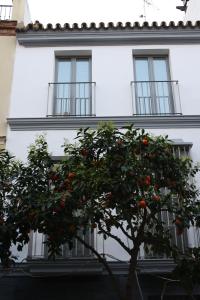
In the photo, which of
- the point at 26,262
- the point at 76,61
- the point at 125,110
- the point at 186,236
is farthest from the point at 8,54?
the point at 186,236

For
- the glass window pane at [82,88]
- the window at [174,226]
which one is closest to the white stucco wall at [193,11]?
the glass window pane at [82,88]

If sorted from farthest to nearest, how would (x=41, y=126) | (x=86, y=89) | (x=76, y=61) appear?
(x=76, y=61)
(x=86, y=89)
(x=41, y=126)

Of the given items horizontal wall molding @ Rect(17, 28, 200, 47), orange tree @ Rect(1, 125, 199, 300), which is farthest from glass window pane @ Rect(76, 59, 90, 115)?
orange tree @ Rect(1, 125, 199, 300)

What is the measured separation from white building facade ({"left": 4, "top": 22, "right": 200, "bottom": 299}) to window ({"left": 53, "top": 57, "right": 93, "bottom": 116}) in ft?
0.09

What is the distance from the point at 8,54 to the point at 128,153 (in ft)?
21.6

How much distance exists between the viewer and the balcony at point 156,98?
41.3 feet

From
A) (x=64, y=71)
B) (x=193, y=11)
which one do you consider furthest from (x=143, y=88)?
(x=193, y=11)

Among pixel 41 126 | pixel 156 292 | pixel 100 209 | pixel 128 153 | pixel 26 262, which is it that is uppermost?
pixel 41 126

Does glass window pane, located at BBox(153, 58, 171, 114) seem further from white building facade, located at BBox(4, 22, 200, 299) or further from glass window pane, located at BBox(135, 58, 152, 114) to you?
glass window pane, located at BBox(135, 58, 152, 114)

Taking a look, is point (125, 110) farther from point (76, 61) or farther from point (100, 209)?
point (100, 209)

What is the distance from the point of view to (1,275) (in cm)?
1037

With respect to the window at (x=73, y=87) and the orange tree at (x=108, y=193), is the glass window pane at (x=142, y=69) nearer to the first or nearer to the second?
the window at (x=73, y=87)

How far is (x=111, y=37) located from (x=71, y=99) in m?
2.33

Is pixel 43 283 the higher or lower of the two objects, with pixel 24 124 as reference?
lower
